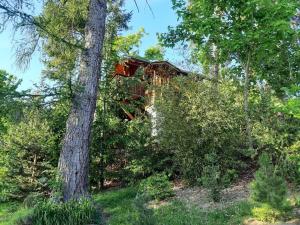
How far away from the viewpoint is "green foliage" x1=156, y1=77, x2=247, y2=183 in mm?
11195

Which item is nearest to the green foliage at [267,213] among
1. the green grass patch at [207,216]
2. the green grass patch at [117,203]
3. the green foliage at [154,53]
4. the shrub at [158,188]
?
the green grass patch at [207,216]

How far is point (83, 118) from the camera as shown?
996 cm

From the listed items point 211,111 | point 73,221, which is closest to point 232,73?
point 211,111

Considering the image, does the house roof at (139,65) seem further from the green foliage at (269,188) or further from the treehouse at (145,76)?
the green foliage at (269,188)

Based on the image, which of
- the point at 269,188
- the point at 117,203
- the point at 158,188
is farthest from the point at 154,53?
the point at 269,188

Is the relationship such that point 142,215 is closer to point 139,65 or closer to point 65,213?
point 65,213

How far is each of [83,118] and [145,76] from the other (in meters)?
7.05

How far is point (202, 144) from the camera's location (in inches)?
449

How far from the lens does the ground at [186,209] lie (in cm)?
755

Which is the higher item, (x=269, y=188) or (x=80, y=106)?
(x=80, y=106)

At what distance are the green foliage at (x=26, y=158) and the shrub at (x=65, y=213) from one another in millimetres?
3967

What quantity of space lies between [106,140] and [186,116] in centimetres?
365

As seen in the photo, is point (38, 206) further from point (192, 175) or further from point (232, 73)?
point (232, 73)

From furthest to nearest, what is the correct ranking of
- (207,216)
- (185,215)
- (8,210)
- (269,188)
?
1. (8,210)
2. (185,215)
3. (207,216)
4. (269,188)
